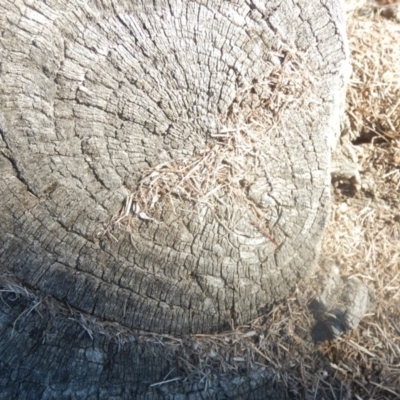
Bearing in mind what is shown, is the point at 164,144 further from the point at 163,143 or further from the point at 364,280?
the point at 364,280

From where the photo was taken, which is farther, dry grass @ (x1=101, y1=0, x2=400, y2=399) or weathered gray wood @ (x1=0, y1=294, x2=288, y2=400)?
dry grass @ (x1=101, y1=0, x2=400, y2=399)

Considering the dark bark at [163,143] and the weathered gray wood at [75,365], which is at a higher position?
the dark bark at [163,143]

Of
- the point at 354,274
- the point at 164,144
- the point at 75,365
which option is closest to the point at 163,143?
the point at 164,144

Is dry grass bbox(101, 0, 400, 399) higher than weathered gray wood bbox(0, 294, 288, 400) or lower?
higher

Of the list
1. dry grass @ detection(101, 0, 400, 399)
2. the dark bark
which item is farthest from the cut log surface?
dry grass @ detection(101, 0, 400, 399)

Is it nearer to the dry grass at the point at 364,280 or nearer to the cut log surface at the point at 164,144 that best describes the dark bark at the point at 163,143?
the cut log surface at the point at 164,144

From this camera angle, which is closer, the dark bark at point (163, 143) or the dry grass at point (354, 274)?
the dark bark at point (163, 143)

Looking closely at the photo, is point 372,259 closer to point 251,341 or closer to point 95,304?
point 251,341

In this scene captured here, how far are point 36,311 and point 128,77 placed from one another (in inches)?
29.7

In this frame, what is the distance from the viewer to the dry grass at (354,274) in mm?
1506

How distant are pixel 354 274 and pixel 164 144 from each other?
860 mm

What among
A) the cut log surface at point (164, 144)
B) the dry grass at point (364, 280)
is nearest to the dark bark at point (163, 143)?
the cut log surface at point (164, 144)

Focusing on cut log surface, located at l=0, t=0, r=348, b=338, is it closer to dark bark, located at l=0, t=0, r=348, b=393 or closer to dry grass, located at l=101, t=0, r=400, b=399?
dark bark, located at l=0, t=0, r=348, b=393

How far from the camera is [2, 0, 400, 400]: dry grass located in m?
1.51
